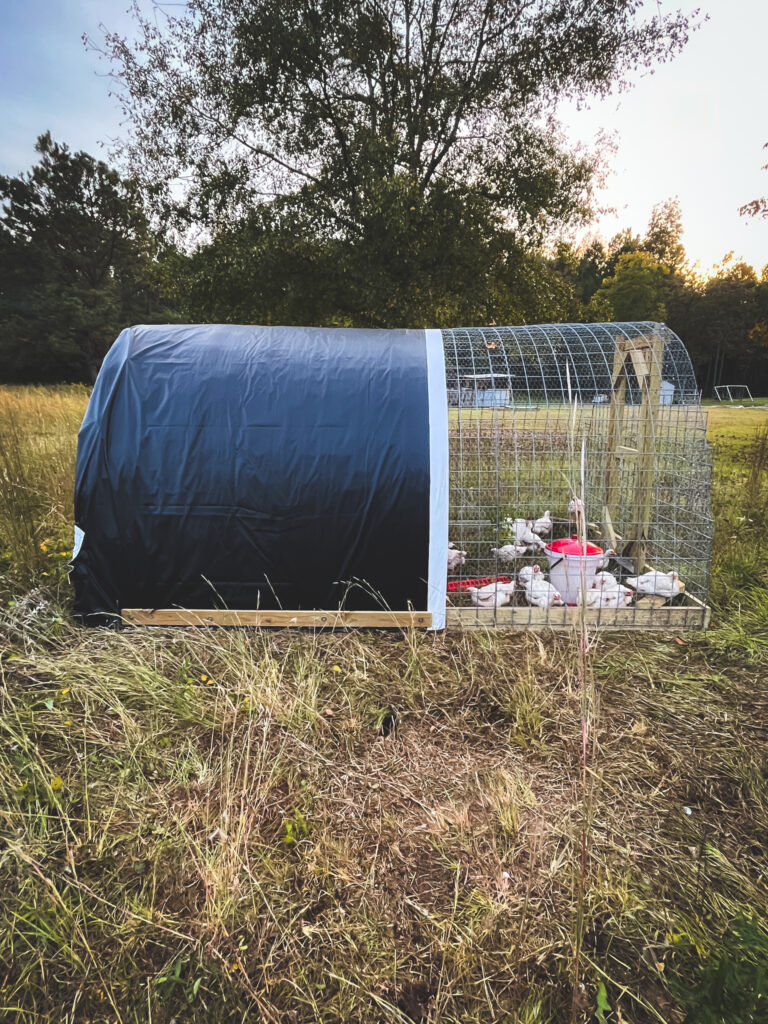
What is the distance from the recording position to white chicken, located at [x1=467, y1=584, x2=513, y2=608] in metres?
4.15

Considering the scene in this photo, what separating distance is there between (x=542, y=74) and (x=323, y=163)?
14.5 feet

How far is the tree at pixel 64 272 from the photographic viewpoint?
2880cm

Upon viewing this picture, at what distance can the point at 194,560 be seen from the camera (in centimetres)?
378

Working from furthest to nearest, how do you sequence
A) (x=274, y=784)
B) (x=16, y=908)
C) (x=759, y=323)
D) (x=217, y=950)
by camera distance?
(x=759, y=323), (x=274, y=784), (x=16, y=908), (x=217, y=950)

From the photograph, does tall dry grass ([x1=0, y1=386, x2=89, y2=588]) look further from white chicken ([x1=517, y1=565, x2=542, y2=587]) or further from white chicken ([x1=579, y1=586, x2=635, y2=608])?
white chicken ([x1=579, y1=586, x2=635, y2=608])

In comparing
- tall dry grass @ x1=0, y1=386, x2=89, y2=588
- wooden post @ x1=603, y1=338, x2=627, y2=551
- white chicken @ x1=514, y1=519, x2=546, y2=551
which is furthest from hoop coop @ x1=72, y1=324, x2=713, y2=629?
white chicken @ x1=514, y1=519, x2=546, y2=551

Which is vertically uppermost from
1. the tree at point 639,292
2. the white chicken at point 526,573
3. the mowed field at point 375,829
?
the tree at point 639,292

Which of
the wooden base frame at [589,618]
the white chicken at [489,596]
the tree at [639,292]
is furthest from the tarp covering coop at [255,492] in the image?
the tree at [639,292]

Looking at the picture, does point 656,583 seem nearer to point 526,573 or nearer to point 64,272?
point 526,573

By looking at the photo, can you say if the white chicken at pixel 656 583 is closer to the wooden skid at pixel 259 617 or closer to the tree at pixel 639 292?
the wooden skid at pixel 259 617

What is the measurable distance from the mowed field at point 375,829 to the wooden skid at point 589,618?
0.78 feet

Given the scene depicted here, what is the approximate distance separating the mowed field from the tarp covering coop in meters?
0.36

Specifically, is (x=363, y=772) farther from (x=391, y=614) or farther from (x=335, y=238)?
(x=335, y=238)

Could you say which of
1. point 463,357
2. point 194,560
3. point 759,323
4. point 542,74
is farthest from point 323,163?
point 759,323
